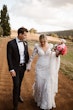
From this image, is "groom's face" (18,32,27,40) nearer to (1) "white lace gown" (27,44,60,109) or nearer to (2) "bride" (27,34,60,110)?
(2) "bride" (27,34,60,110)

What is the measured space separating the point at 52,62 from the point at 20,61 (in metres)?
0.89

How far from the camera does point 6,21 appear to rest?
306 ft

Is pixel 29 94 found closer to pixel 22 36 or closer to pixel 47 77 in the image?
pixel 47 77

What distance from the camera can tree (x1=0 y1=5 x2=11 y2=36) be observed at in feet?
299

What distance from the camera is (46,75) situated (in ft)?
33.0

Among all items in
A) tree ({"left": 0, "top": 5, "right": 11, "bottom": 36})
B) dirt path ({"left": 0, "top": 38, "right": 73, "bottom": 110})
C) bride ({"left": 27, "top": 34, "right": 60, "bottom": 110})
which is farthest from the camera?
tree ({"left": 0, "top": 5, "right": 11, "bottom": 36})

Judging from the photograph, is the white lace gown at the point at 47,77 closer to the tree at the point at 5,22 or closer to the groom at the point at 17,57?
the groom at the point at 17,57

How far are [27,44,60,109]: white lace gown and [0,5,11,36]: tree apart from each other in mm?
80791

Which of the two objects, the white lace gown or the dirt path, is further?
the dirt path

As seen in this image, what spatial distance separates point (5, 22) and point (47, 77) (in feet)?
275

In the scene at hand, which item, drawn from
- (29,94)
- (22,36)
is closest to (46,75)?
(22,36)

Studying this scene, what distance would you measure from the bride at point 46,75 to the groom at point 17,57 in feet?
1.37

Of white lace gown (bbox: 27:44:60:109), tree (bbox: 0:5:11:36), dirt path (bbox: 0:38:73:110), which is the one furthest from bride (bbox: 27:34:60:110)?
tree (bbox: 0:5:11:36)

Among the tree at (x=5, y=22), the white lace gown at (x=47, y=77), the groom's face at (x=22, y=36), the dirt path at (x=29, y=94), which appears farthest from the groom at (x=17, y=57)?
the tree at (x=5, y=22)
